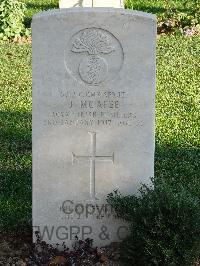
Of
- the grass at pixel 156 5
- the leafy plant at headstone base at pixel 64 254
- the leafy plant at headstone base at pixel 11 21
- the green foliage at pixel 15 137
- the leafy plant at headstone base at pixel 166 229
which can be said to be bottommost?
the leafy plant at headstone base at pixel 64 254

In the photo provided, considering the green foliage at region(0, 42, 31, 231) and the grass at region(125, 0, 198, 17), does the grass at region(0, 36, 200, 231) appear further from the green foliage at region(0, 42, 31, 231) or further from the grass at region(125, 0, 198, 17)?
the grass at region(125, 0, 198, 17)

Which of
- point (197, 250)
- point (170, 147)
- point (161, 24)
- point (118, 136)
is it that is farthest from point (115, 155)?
point (161, 24)

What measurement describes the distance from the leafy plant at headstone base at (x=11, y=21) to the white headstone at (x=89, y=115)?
778 cm

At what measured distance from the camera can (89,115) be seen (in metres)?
4.94

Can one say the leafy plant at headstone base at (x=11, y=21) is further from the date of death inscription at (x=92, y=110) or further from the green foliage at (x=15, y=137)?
the date of death inscription at (x=92, y=110)

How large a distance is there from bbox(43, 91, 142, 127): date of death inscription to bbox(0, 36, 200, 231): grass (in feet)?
3.64

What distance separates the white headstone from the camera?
15.7ft

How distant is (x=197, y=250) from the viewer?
15.6ft

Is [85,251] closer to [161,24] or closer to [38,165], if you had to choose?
[38,165]

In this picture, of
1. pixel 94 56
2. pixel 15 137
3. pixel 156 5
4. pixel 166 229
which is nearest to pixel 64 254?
pixel 166 229

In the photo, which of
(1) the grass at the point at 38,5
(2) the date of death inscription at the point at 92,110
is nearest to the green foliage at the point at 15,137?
(2) the date of death inscription at the point at 92,110

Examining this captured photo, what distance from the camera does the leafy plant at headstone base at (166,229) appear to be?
470cm

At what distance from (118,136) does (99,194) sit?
1.54ft

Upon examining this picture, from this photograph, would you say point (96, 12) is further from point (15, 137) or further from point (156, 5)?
point (156, 5)
